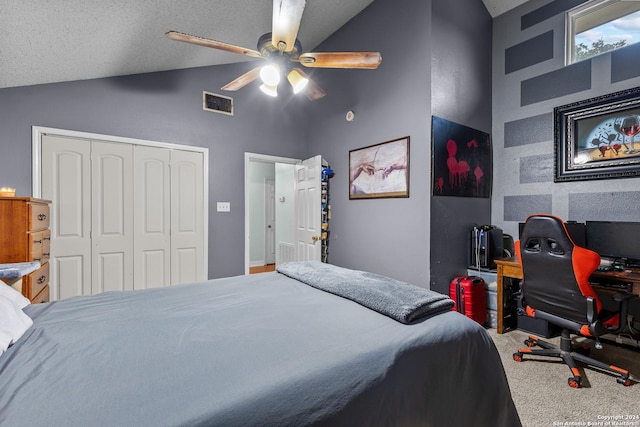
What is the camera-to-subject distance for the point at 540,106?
3.19 metres

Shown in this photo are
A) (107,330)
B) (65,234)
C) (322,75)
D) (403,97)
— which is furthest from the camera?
(322,75)

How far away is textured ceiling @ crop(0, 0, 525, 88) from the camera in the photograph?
2.00 meters

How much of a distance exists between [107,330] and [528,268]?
276cm

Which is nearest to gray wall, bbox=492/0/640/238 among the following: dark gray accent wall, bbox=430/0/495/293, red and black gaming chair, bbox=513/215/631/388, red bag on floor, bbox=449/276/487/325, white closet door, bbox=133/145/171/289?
dark gray accent wall, bbox=430/0/495/293

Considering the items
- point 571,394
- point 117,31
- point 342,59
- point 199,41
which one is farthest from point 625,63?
point 117,31

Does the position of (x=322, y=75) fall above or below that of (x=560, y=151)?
above

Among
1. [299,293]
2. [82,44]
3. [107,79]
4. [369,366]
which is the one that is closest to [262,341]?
[369,366]

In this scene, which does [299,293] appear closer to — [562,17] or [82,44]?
[82,44]

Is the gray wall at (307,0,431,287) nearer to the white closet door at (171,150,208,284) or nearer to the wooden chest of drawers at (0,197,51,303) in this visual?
the white closet door at (171,150,208,284)

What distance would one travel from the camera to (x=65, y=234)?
2.93 meters

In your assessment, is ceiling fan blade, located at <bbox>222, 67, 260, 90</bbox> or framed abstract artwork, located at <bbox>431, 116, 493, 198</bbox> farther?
framed abstract artwork, located at <bbox>431, 116, 493, 198</bbox>

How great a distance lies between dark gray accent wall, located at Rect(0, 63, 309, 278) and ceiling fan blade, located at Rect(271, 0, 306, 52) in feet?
6.44

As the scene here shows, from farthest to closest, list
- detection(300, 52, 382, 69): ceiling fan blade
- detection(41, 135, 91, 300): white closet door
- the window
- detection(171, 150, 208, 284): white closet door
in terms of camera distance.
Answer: detection(171, 150, 208, 284): white closet door, detection(41, 135, 91, 300): white closet door, the window, detection(300, 52, 382, 69): ceiling fan blade

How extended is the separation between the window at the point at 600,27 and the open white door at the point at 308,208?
2.96 metres
